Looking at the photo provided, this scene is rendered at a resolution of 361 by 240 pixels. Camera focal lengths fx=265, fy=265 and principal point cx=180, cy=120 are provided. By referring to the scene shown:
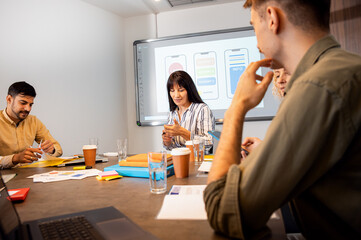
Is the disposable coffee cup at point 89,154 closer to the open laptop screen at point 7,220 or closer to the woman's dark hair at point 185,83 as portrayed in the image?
the open laptop screen at point 7,220

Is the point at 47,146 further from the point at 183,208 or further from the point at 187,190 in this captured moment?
the point at 183,208

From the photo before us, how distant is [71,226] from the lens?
2.44 ft

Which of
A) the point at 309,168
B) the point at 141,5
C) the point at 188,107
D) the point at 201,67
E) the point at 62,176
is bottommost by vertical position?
the point at 62,176

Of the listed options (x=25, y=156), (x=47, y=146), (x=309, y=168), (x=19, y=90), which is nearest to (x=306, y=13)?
(x=309, y=168)

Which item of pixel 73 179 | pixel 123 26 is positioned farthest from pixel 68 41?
pixel 73 179

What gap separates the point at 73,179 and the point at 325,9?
1.38 metres

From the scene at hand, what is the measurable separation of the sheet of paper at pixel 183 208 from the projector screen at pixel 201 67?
9.82ft

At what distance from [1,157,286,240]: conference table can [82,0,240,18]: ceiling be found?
3.00 meters

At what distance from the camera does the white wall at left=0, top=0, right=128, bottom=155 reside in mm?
2941

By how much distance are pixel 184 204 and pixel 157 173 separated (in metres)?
0.24

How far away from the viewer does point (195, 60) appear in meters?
4.03

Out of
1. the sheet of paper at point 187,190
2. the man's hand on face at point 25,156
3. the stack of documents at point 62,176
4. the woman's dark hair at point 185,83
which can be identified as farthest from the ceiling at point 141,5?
the sheet of paper at point 187,190

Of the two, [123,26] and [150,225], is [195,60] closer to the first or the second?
[123,26]

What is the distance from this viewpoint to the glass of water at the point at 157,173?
112 cm
